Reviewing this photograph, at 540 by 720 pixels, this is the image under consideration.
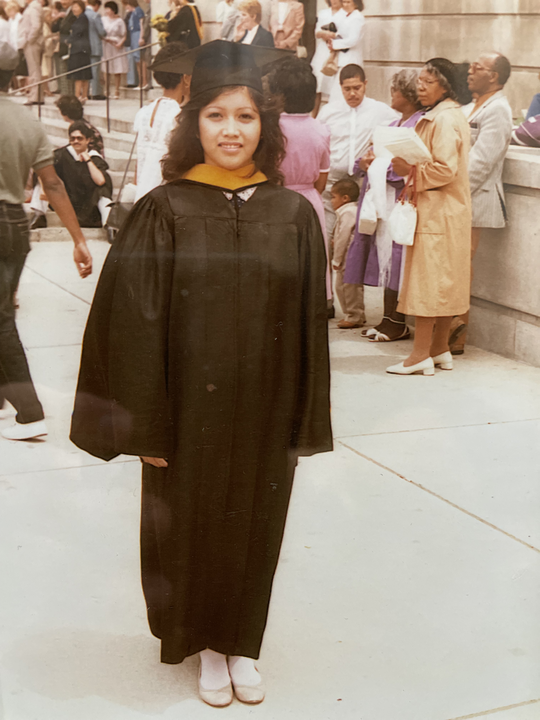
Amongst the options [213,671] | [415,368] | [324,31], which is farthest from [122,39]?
[415,368]

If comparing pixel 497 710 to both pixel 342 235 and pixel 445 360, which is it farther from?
pixel 342 235

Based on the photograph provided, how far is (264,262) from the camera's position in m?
2.48

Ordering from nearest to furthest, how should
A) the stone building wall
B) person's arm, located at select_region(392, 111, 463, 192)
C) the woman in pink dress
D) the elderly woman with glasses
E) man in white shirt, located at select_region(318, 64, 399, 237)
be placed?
the stone building wall, the woman in pink dress, person's arm, located at select_region(392, 111, 463, 192), man in white shirt, located at select_region(318, 64, 399, 237), the elderly woman with glasses

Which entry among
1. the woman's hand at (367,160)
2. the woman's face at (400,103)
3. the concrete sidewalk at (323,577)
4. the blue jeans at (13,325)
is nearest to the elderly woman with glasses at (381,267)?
the woman's hand at (367,160)

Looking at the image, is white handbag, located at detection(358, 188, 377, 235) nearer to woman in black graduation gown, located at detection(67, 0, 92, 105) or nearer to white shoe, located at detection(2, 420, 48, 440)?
white shoe, located at detection(2, 420, 48, 440)

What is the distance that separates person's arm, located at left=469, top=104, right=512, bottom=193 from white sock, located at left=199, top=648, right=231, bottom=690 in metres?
3.24

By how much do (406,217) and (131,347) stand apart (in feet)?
10.5

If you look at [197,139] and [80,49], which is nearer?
[197,139]

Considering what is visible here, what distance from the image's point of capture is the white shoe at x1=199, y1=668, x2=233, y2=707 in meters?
2.73

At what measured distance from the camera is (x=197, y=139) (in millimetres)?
2449

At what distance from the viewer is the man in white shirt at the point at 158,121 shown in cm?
256

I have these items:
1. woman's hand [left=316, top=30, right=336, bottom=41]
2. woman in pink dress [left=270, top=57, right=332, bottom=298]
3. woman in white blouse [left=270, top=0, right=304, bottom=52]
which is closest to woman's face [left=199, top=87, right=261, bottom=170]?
woman in white blouse [left=270, top=0, right=304, bottom=52]

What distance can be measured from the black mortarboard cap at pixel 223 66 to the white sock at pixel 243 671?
1499 millimetres

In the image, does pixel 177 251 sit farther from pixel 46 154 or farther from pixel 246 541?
pixel 246 541
